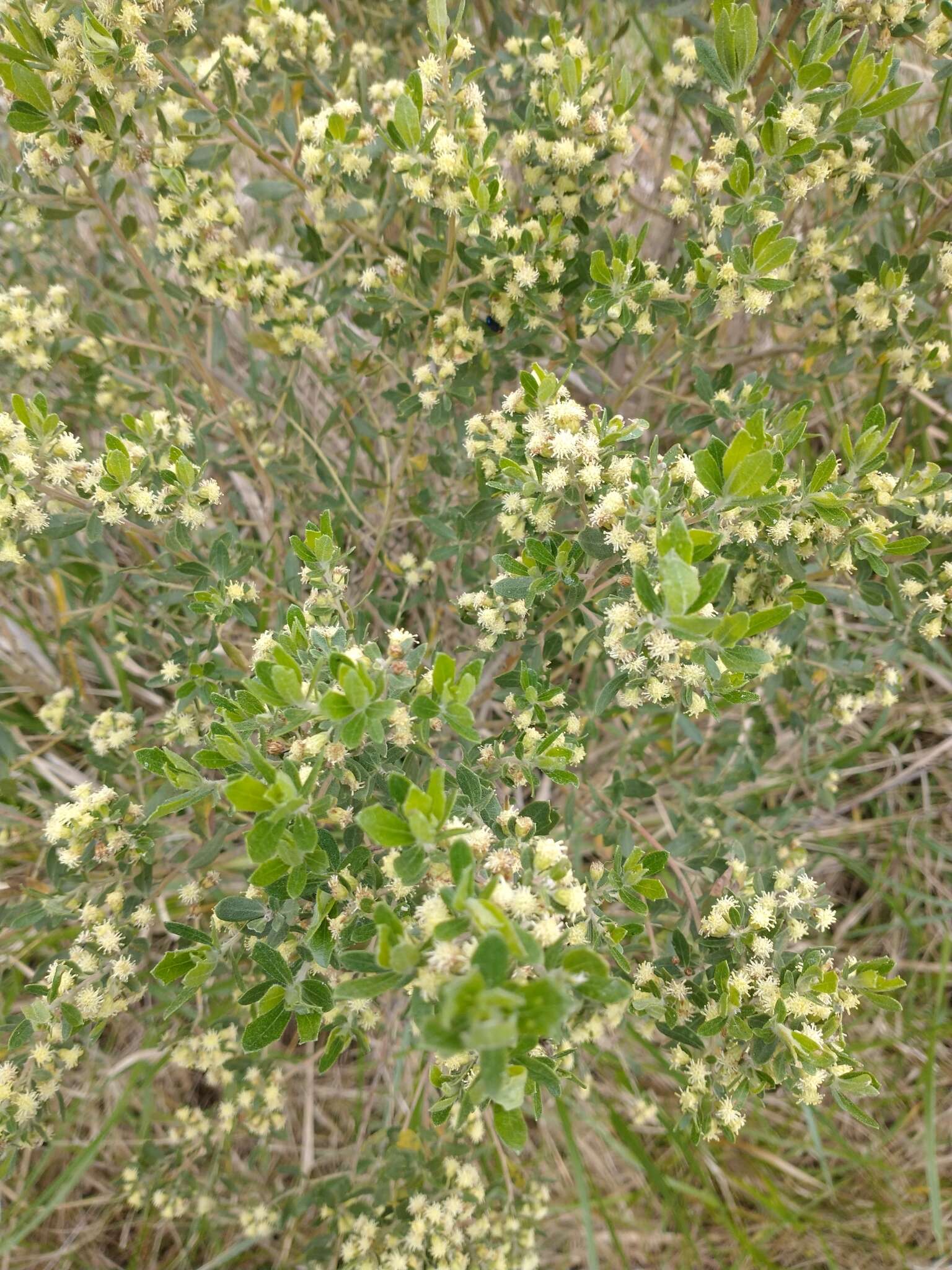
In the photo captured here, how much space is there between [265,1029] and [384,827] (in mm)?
401

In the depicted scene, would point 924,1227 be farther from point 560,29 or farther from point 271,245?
point 271,245

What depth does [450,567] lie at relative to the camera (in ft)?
8.63

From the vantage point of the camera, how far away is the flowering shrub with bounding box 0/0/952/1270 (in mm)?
1130

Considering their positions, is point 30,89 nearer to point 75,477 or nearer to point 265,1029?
point 75,477

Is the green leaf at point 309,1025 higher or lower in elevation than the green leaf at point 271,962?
lower

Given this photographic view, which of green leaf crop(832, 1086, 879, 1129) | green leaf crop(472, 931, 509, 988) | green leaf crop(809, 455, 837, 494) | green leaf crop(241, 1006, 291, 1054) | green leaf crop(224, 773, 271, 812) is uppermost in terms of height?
green leaf crop(809, 455, 837, 494)

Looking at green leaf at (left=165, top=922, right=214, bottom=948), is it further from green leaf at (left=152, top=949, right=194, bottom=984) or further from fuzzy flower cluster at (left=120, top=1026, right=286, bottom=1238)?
fuzzy flower cluster at (left=120, top=1026, right=286, bottom=1238)

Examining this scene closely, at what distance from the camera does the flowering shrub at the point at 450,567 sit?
3.71ft

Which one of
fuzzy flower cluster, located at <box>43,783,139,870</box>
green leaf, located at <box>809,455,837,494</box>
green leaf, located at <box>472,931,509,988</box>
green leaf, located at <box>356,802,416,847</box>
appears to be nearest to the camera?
green leaf, located at <box>472,931,509,988</box>

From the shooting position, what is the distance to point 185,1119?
2.22 meters

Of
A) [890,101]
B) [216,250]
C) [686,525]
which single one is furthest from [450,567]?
[890,101]

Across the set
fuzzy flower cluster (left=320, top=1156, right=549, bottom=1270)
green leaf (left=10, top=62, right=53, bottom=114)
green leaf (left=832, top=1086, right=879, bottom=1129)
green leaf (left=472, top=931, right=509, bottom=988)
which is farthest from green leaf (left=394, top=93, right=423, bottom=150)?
fuzzy flower cluster (left=320, top=1156, right=549, bottom=1270)

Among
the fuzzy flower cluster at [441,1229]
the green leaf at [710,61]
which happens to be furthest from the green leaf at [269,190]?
the fuzzy flower cluster at [441,1229]

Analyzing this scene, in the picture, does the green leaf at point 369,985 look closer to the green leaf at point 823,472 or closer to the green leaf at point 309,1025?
the green leaf at point 309,1025
